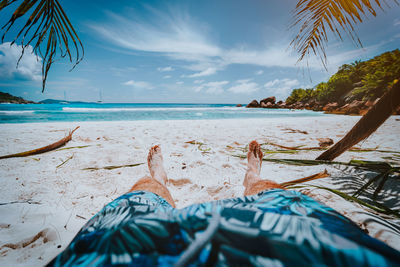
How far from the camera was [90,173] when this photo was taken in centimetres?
165

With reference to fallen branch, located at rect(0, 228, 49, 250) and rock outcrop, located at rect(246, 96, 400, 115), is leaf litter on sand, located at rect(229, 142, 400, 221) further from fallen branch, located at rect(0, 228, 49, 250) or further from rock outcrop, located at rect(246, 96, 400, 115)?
rock outcrop, located at rect(246, 96, 400, 115)

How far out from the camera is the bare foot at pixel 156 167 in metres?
1.49

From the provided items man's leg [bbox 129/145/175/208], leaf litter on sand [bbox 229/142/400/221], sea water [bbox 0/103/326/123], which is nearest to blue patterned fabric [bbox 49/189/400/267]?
man's leg [bbox 129/145/175/208]

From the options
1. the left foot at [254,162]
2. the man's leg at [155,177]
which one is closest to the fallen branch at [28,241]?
the man's leg at [155,177]

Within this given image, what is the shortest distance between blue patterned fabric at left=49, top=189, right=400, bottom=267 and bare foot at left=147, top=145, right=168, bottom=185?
984 mm

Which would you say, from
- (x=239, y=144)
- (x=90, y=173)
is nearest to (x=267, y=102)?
(x=239, y=144)

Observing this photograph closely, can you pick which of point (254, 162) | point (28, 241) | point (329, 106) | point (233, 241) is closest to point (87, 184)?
point (28, 241)

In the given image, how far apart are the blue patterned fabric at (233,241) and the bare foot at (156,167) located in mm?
984

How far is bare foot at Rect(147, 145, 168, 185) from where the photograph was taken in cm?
149

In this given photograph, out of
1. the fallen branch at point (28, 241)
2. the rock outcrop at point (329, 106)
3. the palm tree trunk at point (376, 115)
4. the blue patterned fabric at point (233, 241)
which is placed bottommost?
the fallen branch at point (28, 241)

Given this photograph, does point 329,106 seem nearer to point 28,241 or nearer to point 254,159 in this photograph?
point 254,159

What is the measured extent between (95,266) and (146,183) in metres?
0.72

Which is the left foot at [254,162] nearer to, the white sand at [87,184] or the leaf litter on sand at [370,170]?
the white sand at [87,184]

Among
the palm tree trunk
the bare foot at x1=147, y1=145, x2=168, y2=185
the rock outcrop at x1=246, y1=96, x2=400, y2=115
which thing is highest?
the rock outcrop at x1=246, y1=96, x2=400, y2=115
